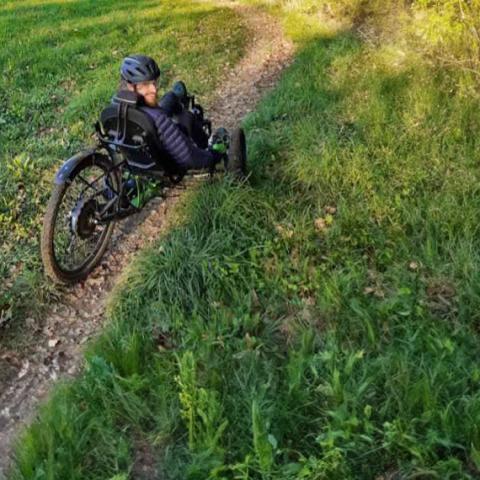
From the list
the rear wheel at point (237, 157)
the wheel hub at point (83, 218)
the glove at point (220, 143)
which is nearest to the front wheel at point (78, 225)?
the wheel hub at point (83, 218)

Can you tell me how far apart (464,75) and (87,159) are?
5.33 metres

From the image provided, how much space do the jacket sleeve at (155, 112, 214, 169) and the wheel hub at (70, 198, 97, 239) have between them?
94 centimetres

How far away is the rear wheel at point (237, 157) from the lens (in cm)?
651

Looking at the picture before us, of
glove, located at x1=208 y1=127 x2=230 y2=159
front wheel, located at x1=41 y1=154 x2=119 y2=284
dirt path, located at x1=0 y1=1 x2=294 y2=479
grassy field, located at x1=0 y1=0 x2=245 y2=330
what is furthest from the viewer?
glove, located at x1=208 y1=127 x2=230 y2=159

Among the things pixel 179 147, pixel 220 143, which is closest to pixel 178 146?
pixel 179 147

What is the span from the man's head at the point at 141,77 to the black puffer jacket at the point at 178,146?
15 cm

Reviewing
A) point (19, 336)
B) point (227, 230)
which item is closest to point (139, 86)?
point (227, 230)

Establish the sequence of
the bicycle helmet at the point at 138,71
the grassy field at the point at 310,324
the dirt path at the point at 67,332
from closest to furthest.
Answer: the grassy field at the point at 310,324 → the dirt path at the point at 67,332 → the bicycle helmet at the point at 138,71

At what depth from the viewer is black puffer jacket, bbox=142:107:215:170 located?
5.41 meters

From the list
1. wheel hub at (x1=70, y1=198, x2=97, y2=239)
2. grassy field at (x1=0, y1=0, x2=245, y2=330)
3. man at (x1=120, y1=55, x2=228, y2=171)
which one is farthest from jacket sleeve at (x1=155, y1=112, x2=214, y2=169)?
grassy field at (x1=0, y1=0, x2=245, y2=330)

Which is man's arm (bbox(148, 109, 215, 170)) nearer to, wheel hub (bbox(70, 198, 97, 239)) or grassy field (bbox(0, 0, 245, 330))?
wheel hub (bbox(70, 198, 97, 239))

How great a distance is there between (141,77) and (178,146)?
74 cm

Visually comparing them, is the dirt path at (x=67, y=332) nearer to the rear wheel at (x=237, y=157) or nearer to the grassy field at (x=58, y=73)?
the grassy field at (x=58, y=73)

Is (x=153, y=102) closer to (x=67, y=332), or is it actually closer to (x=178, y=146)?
(x=178, y=146)
